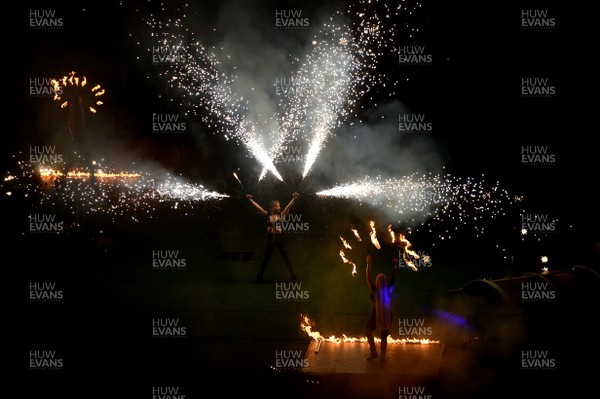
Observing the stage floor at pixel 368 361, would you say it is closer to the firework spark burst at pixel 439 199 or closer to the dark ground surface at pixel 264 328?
the dark ground surface at pixel 264 328

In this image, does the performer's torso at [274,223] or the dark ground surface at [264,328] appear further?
the performer's torso at [274,223]

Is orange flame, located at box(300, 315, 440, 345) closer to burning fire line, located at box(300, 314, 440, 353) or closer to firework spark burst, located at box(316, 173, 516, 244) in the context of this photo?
burning fire line, located at box(300, 314, 440, 353)

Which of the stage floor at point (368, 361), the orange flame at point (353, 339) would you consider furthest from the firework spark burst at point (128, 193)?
the stage floor at point (368, 361)

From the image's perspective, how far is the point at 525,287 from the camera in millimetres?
8008

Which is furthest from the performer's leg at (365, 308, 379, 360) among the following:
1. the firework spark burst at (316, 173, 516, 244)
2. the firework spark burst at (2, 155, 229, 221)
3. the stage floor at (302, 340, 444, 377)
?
the firework spark burst at (2, 155, 229, 221)

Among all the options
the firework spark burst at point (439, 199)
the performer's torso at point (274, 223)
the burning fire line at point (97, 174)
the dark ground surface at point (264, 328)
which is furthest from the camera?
the burning fire line at point (97, 174)

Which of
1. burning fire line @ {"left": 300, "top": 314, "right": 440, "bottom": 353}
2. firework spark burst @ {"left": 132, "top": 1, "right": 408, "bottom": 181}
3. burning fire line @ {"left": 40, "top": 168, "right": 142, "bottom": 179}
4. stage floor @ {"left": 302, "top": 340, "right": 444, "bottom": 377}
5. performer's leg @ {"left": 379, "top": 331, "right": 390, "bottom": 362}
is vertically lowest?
stage floor @ {"left": 302, "top": 340, "right": 444, "bottom": 377}

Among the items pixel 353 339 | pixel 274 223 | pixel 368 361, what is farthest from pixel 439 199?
pixel 368 361

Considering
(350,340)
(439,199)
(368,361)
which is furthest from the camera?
(439,199)

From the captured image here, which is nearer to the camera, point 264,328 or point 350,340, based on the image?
point 350,340

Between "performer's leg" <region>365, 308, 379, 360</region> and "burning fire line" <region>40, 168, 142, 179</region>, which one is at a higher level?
"burning fire line" <region>40, 168, 142, 179</region>

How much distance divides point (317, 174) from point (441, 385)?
18.0 metres

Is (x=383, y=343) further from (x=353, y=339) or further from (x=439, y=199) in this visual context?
(x=439, y=199)

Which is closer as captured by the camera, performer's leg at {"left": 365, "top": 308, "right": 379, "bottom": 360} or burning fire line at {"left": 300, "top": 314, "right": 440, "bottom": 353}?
performer's leg at {"left": 365, "top": 308, "right": 379, "bottom": 360}
